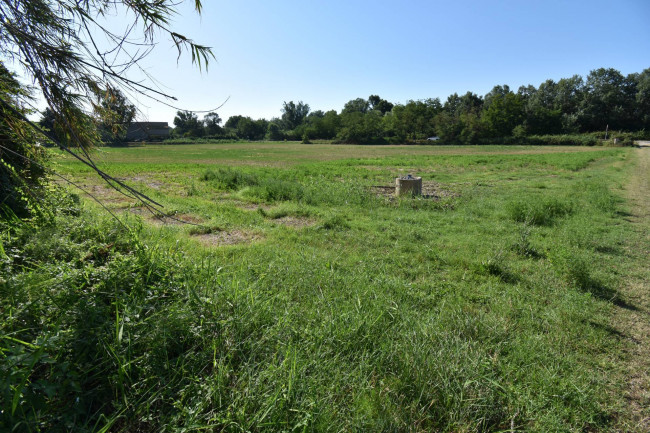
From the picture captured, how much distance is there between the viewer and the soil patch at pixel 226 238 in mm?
5799

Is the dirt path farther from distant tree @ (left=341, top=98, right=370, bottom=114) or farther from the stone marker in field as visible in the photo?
distant tree @ (left=341, top=98, right=370, bottom=114)

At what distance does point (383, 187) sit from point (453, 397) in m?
11.7

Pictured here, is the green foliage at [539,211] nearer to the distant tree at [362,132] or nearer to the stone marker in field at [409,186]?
the stone marker in field at [409,186]

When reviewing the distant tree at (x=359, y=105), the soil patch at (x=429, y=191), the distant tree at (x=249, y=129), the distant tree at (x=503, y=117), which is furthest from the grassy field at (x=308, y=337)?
the distant tree at (x=359, y=105)

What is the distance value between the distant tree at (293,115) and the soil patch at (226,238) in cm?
12624

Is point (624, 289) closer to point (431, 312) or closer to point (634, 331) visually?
point (634, 331)

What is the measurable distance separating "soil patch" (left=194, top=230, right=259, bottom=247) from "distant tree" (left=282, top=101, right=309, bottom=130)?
126240 millimetres

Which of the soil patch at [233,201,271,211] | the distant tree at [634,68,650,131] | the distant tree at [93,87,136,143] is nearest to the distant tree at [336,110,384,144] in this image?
the distant tree at [634,68,650,131]

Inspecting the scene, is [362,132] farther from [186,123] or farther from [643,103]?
[186,123]

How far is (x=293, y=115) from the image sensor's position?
13062cm

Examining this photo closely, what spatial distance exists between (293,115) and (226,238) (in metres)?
132

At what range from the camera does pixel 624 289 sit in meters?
4.43

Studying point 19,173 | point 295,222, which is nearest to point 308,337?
point 295,222

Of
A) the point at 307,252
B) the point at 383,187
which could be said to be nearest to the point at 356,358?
the point at 307,252
